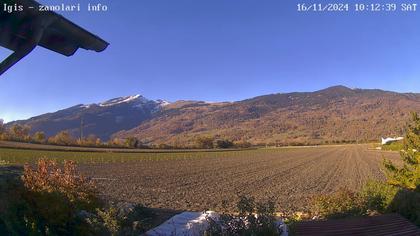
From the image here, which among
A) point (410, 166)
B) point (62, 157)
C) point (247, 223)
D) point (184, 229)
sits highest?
point (62, 157)

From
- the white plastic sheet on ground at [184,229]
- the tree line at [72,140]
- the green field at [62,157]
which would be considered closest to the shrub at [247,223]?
the white plastic sheet on ground at [184,229]

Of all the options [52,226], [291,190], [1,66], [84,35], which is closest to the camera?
[1,66]

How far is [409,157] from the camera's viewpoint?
43.2 ft

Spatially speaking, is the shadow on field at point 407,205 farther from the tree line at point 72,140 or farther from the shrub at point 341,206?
the tree line at point 72,140

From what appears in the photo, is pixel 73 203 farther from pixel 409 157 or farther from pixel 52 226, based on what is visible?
pixel 409 157

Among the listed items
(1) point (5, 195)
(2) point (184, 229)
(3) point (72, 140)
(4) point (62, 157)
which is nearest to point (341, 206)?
(2) point (184, 229)

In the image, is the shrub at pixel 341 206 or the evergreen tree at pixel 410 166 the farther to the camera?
the evergreen tree at pixel 410 166

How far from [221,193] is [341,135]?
580 ft

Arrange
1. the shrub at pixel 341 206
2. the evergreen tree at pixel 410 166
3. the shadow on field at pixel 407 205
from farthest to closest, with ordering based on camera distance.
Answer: the evergreen tree at pixel 410 166
the shrub at pixel 341 206
the shadow on field at pixel 407 205

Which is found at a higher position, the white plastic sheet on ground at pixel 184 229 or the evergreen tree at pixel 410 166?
the evergreen tree at pixel 410 166

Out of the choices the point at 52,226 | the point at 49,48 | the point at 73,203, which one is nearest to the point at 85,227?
the point at 52,226

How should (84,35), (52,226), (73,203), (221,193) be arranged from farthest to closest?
(221,193), (73,203), (52,226), (84,35)

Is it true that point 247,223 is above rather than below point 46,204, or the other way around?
below

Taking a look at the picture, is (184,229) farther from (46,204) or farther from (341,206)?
(341,206)
